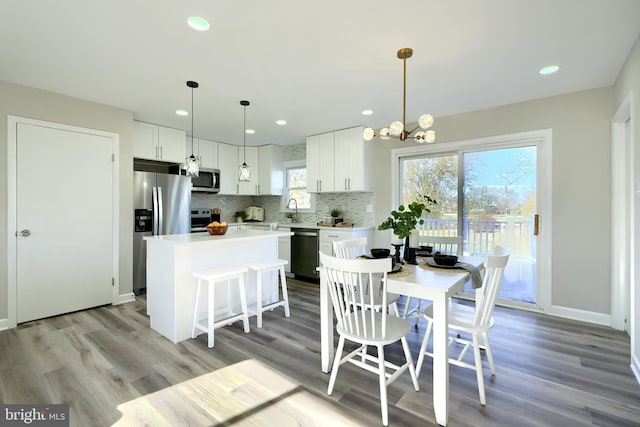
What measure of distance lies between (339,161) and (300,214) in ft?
5.09

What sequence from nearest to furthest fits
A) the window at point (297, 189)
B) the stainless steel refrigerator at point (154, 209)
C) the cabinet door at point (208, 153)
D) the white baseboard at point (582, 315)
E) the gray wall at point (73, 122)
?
the gray wall at point (73, 122) → the white baseboard at point (582, 315) → the stainless steel refrigerator at point (154, 209) → the cabinet door at point (208, 153) → the window at point (297, 189)

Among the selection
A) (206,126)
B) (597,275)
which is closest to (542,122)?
(597,275)

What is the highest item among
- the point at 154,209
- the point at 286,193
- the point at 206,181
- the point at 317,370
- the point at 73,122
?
the point at 73,122

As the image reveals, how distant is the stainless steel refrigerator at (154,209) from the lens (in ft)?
13.2

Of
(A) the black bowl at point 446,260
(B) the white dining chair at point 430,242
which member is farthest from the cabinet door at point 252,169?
(A) the black bowl at point 446,260

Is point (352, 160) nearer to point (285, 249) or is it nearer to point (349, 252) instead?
point (285, 249)

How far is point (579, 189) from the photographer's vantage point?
3.19 m

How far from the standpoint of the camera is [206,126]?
454cm

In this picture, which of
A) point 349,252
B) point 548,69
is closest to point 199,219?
point 349,252

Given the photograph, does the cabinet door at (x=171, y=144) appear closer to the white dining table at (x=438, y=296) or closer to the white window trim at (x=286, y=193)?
the white window trim at (x=286, y=193)

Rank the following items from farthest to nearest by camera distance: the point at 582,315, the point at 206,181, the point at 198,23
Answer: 1. the point at 206,181
2. the point at 582,315
3. the point at 198,23

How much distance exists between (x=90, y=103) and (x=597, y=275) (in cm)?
601

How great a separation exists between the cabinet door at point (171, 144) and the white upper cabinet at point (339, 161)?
2062mm

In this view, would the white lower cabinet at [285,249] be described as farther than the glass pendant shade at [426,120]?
Yes
